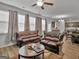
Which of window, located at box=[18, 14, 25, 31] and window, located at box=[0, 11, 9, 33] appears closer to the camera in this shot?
window, located at box=[0, 11, 9, 33]

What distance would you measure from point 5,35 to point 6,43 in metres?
0.54

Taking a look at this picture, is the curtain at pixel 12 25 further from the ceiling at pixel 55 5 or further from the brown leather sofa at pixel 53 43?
the brown leather sofa at pixel 53 43

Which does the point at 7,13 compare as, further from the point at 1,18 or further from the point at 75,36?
the point at 75,36

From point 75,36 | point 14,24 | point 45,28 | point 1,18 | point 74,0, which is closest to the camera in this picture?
point 74,0

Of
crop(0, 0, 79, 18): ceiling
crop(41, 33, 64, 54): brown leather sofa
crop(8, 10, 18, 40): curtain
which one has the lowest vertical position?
crop(41, 33, 64, 54): brown leather sofa

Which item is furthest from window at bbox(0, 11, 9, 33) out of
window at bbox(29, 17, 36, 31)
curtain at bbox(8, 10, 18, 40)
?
window at bbox(29, 17, 36, 31)

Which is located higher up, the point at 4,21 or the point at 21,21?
the point at 21,21

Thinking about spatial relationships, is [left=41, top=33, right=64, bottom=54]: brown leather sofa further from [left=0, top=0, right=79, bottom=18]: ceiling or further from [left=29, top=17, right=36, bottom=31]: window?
[left=29, top=17, right=36, bottom=31]: window

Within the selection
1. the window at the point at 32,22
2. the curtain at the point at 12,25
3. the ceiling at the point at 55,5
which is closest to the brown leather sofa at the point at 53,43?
the ceiling at the point at 55,5

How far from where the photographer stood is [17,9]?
606cm

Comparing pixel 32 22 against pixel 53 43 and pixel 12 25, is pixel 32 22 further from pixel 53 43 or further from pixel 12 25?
pixel 53 43

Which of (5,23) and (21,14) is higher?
(21,14)

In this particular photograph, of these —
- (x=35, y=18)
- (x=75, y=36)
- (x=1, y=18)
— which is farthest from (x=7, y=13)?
(x=75, y=36)

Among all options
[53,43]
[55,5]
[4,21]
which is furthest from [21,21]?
[53,43]
